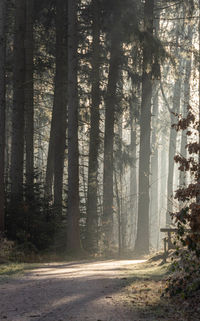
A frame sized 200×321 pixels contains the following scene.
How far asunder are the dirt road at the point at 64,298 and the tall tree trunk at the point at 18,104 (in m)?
7.67

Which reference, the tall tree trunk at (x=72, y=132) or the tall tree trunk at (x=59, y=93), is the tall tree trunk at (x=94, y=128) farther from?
the tall tree trunk at (x=72, y=132)

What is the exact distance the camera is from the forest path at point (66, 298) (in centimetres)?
762

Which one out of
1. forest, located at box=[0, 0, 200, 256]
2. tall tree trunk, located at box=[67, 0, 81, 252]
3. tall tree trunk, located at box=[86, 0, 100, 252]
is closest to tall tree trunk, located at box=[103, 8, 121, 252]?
→ forest, located at box=[0, 0, 200, 256]

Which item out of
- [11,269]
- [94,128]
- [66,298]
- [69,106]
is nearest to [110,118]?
[94,128]

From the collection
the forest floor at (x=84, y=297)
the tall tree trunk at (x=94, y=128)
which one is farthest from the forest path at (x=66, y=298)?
the tall tree trunk at (x=94, y=128)

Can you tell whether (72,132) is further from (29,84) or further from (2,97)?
(29,84)

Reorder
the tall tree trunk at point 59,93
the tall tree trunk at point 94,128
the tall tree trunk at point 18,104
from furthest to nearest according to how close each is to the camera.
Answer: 1. the tall tree trunk at point 59,93
2. the tall tree trunk at point 94,128
3. the tall tree trunk at point 18,104

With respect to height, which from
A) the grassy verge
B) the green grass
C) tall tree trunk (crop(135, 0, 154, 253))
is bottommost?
the grassy verge

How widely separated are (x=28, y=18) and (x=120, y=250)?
33.4 ft

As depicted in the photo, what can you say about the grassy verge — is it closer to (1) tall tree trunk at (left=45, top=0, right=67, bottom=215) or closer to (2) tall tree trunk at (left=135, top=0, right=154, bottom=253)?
(1) tall tree trunk at (left=45, top=0, right=67, bottom=215)

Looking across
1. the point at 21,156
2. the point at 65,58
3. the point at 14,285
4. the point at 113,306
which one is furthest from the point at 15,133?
the point at 113,306

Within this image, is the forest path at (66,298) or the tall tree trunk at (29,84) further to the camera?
the tall tree trunk at (29,84)

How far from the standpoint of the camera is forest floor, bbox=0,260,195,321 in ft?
25.2

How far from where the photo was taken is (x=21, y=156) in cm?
1961
